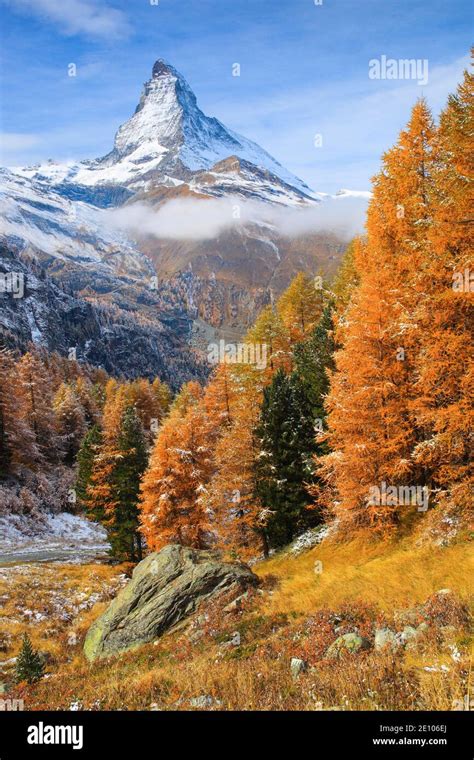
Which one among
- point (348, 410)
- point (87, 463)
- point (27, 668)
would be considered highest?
point (348, 410)

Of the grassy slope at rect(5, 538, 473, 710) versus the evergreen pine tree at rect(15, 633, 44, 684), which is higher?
the grassy slope at rect(5, 538, 473, 710)

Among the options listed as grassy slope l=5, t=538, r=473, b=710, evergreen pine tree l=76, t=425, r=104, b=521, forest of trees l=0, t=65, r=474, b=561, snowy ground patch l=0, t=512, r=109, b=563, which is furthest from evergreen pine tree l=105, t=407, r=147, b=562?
grassy slope l=5, t=538, r=473, b=710

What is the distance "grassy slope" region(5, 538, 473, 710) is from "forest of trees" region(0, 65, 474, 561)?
9.55ft

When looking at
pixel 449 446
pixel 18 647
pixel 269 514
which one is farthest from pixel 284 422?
pixel 18 647

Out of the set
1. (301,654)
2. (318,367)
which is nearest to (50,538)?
(318,367)

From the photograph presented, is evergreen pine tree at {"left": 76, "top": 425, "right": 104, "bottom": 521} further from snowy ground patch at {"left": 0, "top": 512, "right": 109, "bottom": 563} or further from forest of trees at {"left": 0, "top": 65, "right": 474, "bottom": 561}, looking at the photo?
snowy ground patch at {"left": 0, "top": 512, "right": 109, "bottom": 563}

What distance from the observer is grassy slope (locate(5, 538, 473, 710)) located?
7879 millimetres

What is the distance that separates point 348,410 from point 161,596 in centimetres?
1114

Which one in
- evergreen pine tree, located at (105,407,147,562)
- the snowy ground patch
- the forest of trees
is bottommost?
the snowy ground patch

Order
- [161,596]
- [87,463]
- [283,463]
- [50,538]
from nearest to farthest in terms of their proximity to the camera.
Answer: [161,596]
[283,463]
[87,463]
[50,538]

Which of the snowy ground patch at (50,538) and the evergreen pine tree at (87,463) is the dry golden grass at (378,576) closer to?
the evergreen pine tree at (87,463)

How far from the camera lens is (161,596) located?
18.2 meters

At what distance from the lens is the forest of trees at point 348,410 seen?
14.8 metres

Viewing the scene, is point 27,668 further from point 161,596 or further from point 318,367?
point 318,367
